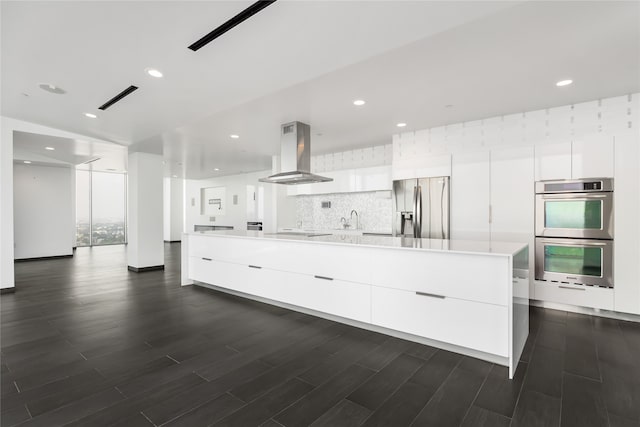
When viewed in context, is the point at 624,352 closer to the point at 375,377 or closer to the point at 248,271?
the point at 375,377

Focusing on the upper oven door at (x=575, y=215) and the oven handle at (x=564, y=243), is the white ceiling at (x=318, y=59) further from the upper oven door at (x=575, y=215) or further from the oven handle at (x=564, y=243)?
the oven handle at (x=564, y=243)

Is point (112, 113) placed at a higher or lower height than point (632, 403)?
higher

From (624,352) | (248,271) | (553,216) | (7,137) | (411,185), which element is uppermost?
(7,137)

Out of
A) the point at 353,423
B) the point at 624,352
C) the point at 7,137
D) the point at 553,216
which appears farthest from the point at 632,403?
the point at 7,137

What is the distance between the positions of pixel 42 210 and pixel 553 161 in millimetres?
10573

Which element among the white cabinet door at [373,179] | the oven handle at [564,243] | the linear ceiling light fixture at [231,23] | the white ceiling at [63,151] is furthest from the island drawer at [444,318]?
the white ceiling at [63,151]

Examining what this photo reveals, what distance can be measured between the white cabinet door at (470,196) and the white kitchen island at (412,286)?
1.54 m

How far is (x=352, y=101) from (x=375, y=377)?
283 cm

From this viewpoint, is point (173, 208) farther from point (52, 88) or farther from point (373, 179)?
point (373, 179)

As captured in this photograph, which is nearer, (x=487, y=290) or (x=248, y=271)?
(x=487, y=290)

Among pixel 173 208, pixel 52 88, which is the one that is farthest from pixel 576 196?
pixel 173 208

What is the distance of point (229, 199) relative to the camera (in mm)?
10469

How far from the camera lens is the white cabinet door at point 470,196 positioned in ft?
13.7

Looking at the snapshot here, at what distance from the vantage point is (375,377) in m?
2.11
